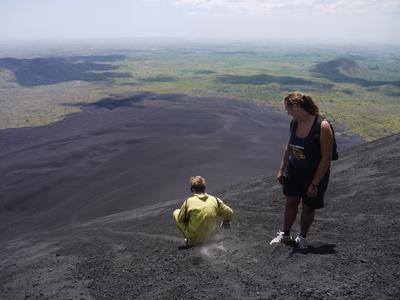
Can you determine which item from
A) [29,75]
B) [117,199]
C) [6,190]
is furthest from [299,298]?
[29,75]

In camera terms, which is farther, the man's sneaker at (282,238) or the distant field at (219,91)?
the distant field at (219,91)

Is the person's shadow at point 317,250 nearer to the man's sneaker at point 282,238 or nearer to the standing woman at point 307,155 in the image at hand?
the man's sneaker at point 282,238

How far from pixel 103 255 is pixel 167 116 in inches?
1694

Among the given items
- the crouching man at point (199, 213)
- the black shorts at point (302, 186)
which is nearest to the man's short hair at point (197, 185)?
the crouching man at point (199, 213)

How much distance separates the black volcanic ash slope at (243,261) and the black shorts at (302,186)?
0.99 m

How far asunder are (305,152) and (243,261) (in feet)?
7.20

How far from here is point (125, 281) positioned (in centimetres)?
644

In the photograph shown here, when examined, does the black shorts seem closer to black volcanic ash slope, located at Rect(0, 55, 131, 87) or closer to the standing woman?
the standing woman

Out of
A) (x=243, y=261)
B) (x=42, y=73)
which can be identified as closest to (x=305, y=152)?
(x=243, y=261)

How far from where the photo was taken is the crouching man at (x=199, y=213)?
609cm

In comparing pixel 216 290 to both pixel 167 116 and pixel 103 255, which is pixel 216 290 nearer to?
pixel 103 255

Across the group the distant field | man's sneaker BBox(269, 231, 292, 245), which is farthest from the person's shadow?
the distant field

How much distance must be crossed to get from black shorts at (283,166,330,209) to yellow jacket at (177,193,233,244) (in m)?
1.21

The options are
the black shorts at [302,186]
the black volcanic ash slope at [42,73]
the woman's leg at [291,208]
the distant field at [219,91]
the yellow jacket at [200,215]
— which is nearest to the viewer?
the black shorts at [302,186]
